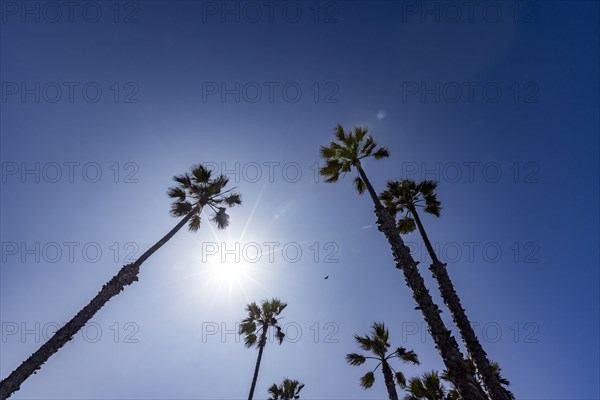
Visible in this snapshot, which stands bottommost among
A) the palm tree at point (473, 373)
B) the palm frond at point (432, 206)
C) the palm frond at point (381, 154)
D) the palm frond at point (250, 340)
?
the palm tree at point (473, 373)

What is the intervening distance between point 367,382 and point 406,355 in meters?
2.61

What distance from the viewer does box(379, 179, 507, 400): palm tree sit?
12039 millimetres

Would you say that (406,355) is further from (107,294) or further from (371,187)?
(107,294)

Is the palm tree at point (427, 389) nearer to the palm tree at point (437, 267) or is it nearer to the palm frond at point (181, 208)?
the palm tree at point (437, 267)

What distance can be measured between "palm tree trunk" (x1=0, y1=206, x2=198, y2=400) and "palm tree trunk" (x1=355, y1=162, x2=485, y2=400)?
1034 centimetres

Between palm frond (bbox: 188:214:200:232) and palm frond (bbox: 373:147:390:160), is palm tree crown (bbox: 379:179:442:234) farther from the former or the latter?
palm frond (bbox: 188:214:200:232)

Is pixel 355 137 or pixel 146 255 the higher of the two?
pixel 355 137

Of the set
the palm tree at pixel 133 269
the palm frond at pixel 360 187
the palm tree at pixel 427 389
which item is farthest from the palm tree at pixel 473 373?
the palm tree at pixel 133 269

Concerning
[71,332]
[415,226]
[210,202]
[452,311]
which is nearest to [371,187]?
[415,226]

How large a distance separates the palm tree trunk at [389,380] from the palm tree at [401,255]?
318 inches

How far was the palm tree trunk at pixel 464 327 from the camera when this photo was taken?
1177 cm

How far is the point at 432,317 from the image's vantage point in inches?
A: 412

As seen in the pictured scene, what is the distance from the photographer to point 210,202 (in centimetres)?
1828

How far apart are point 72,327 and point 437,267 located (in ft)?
49.7
